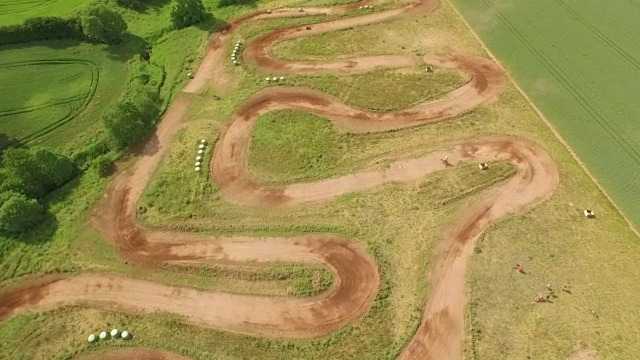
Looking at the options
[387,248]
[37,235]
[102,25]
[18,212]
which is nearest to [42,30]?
[102,25]

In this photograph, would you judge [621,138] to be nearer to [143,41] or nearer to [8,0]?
[143,41]

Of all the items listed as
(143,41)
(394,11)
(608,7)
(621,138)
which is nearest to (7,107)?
(143,41)

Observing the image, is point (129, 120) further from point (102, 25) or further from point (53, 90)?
point (102, 25)

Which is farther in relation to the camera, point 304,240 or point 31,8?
point 31,8

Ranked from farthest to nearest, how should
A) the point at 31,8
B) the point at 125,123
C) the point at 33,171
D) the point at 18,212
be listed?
the point at 31,8 < the point at 125,123 < the point at 33,171 < the point at 18,212

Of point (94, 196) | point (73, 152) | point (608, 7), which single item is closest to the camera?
point (94, 196)

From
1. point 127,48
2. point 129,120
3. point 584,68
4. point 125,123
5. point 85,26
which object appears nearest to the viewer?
point 125,123

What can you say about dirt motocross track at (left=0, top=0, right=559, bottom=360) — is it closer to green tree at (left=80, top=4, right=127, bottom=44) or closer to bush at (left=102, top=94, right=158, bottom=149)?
bush at (left=102, top=94, right=158, bottom=149)

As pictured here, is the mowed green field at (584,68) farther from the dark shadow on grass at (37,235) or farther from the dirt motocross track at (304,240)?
the dark shadow on grass at (37,235)

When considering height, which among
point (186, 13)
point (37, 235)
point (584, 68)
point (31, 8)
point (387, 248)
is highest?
point (31, 8)
